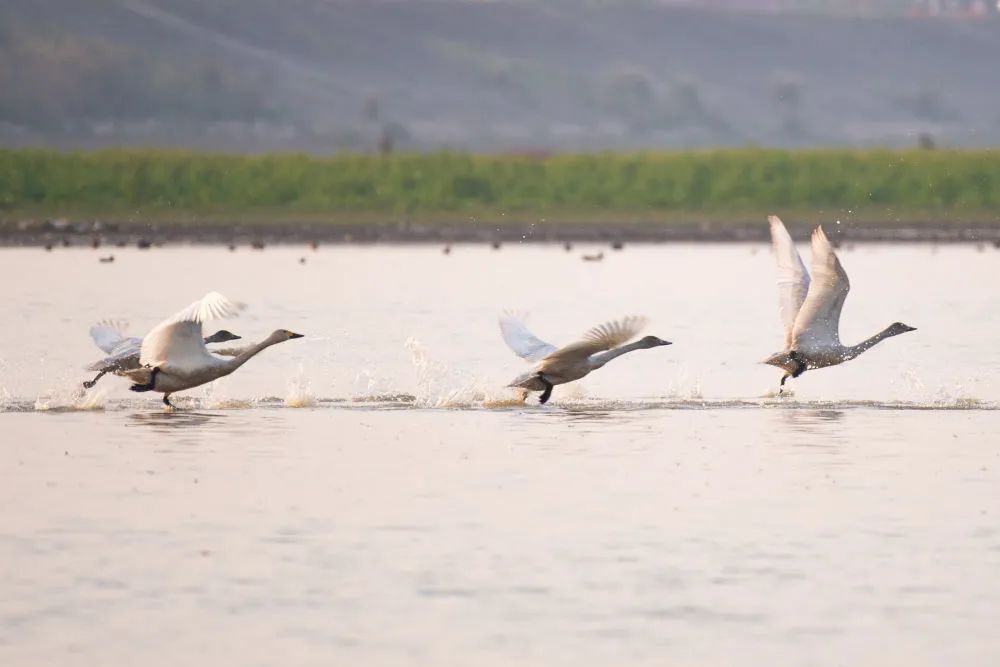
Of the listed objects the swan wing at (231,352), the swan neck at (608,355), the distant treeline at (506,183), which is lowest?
the swan wing at (231,352)

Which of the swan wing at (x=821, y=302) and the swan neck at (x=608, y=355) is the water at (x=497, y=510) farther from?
the swan wing at (x=821, y=302)

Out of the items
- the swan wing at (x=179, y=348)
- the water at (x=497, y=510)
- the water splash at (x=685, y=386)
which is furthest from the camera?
the water splash at (x=685, y=386)

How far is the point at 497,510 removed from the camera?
591 inches

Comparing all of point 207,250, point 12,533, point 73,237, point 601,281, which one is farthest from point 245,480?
point 73,237

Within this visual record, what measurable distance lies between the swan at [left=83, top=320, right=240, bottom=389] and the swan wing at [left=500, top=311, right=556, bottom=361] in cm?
256

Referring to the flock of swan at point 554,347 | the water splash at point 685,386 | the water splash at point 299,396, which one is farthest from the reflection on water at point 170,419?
the water splash at point 685,386

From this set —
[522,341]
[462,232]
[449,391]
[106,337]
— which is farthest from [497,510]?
[462,232]

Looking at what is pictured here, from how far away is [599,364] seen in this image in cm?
2089

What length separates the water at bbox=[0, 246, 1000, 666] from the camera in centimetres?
1161

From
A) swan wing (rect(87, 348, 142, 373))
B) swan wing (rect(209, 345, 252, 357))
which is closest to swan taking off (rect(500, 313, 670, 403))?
swan wing (rect(209, 345, 252, 357))

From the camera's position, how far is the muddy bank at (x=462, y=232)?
63125 millimetres

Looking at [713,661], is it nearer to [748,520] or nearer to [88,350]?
[748,520]

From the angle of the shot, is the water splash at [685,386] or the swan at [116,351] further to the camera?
the water splash at [685,386]

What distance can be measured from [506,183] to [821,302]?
5362 centimetres
